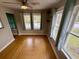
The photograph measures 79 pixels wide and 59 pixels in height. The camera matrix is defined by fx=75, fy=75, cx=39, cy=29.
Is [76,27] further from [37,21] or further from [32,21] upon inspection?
[32,21]

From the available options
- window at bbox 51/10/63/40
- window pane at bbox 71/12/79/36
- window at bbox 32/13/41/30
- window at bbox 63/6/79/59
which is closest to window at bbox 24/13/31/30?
window at bbox 32/13/41/30

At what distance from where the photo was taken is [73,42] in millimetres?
1997

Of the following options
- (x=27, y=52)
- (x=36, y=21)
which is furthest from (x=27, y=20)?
(x=27, y=52)

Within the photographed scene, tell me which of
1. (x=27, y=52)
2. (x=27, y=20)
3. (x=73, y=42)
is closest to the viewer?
(x=73, y=42)

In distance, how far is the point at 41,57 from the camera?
2924 millimetres

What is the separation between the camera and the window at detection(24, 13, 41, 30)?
6172 millimetres

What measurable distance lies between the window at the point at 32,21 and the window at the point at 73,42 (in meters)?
4.23

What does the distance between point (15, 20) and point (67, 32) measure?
507 cm

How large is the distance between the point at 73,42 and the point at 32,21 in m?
4.68

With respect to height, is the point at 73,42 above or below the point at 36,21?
below

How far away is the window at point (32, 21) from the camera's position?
617 centimetres

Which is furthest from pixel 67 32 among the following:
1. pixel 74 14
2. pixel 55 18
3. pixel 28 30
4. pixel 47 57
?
pixel 28 30

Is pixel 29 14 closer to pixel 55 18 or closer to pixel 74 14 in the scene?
pixel 55 18

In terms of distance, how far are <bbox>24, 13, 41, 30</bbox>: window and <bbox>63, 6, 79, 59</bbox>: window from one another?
13.9 feet
